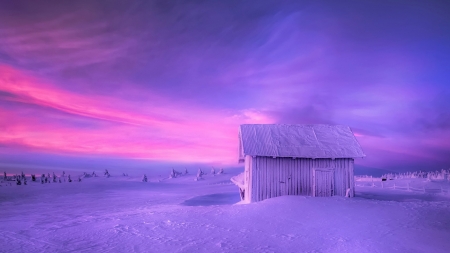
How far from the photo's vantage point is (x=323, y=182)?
23391mm

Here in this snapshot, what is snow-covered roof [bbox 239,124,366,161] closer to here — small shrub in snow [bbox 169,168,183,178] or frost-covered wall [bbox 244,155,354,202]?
frost-covered wall [bbox 244,155,354,202]

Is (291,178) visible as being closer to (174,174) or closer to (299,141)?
(299,141)

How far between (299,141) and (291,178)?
140 inches

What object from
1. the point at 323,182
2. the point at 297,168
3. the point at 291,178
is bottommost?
the point at 323,182

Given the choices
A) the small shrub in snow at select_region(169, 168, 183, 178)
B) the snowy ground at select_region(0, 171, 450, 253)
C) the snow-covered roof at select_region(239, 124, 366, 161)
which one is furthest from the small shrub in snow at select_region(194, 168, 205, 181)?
the snowy ground at select_region(0, 171, 450, 253)

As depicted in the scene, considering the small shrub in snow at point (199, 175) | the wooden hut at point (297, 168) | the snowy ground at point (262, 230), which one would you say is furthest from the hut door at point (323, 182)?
the small shrub in snow at point (199, 175)

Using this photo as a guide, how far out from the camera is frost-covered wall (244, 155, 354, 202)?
76.1 ft

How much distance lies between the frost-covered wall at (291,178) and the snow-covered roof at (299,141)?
56 centimetres

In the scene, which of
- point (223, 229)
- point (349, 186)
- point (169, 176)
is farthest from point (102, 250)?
point (169, 176)

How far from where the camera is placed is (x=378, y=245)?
12742 mm

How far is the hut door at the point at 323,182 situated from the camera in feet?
76.1

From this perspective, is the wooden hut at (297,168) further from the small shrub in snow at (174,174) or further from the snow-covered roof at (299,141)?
the small shrub in snow at (174,174)

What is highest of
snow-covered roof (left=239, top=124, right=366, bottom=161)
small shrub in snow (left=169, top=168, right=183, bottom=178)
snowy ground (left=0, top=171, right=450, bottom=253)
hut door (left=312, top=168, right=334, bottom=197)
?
snow-covered roof (left=239, top=124, right=366, bottom=161)

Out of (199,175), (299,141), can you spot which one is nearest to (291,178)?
(299,141)
